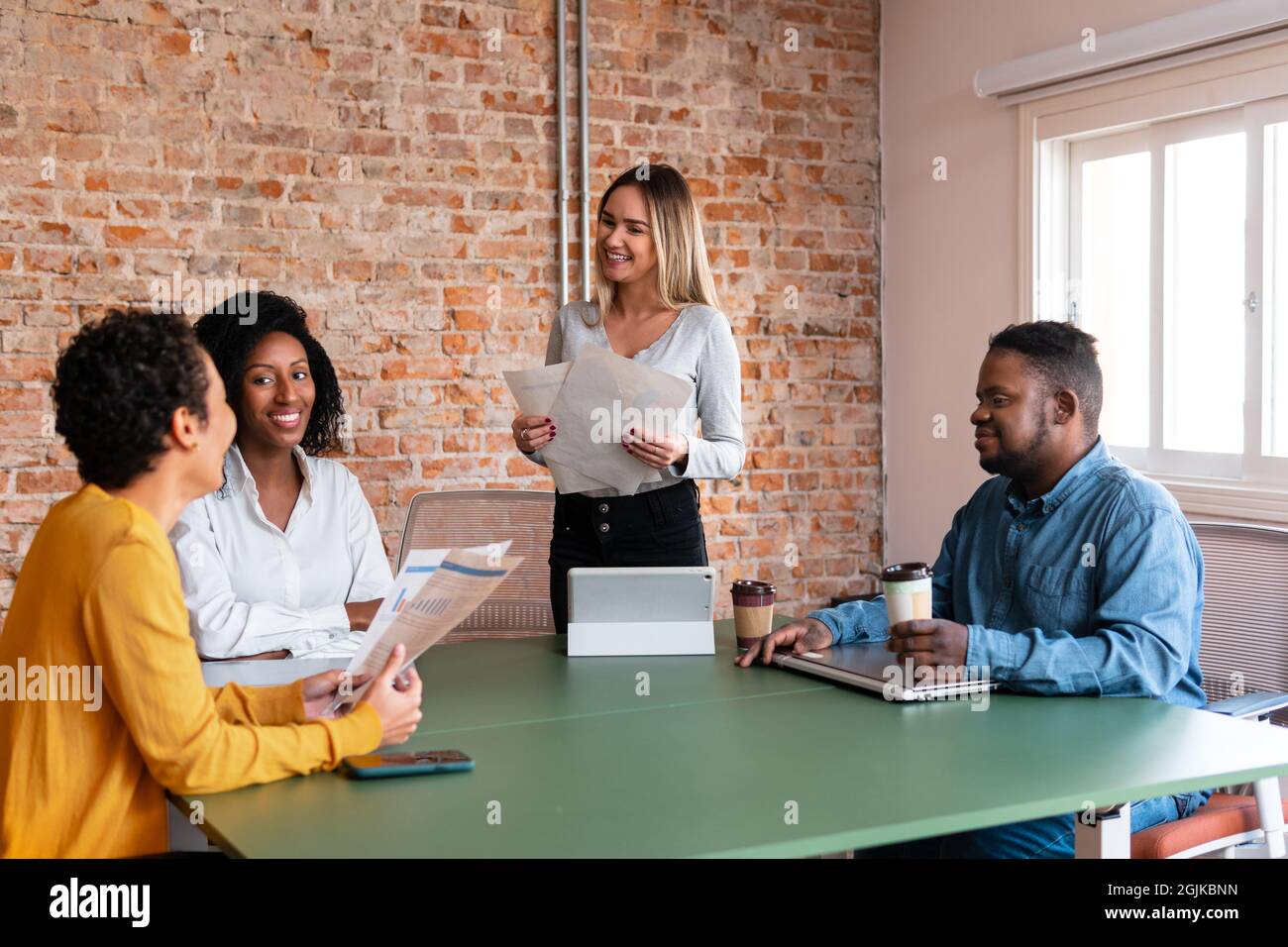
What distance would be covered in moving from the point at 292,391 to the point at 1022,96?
2823 millimetres

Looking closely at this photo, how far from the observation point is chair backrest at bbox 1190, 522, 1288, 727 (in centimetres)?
264

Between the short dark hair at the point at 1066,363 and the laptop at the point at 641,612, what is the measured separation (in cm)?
70

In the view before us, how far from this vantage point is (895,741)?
1.85 metres

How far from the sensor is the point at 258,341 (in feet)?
8.88

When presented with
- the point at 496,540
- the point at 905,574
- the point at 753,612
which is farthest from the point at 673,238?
the point at 905,574

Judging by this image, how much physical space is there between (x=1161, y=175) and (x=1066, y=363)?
6.79ft

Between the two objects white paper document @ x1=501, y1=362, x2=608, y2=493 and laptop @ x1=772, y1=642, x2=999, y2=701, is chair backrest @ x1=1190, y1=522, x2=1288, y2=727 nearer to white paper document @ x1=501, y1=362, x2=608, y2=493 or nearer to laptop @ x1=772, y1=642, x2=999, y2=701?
laptop @ x1=772, y1=642, x2=999, y2=701

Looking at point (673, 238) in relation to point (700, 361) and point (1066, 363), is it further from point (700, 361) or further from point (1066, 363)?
point (1066, 363)

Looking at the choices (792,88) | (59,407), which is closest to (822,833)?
(59,407)

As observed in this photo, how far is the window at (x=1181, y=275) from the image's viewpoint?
3689 mm

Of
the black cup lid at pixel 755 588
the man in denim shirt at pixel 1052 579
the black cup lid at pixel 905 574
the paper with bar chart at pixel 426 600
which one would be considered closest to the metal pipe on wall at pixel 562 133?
the black cup lid at pixel 755 588

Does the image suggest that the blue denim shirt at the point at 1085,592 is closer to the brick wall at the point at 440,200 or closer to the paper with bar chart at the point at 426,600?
the paper with bar chart at the point at 426,600
